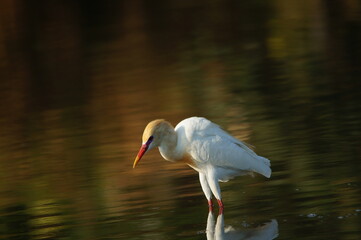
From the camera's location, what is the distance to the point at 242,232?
7578 millimetres

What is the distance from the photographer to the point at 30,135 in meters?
13.6

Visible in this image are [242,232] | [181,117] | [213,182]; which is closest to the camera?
[242,232]

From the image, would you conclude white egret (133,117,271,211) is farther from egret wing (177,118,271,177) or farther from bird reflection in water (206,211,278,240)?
bird reflection in water (206,211,278,240)

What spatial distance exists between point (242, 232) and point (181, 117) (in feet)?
18.8

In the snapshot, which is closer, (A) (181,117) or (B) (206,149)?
(B) (206,149)

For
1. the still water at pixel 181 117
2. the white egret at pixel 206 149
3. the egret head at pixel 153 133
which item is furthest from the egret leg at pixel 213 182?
the egret head at pixel 153 133

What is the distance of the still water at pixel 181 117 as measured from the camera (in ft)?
27.2

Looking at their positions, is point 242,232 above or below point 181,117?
above

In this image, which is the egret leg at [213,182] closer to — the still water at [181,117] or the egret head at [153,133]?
the still water at [181,117]

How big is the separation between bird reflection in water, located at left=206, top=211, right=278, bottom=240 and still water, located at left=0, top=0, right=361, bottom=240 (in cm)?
2

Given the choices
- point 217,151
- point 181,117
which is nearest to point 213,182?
point 217,151

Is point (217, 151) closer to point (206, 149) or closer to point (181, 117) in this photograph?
point (206, 149)

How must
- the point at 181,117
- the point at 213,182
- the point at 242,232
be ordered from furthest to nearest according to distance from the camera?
the point at 181,117, the point at 213,182, the point at 242,232

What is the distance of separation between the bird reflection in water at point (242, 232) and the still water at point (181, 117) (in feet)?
0.06
